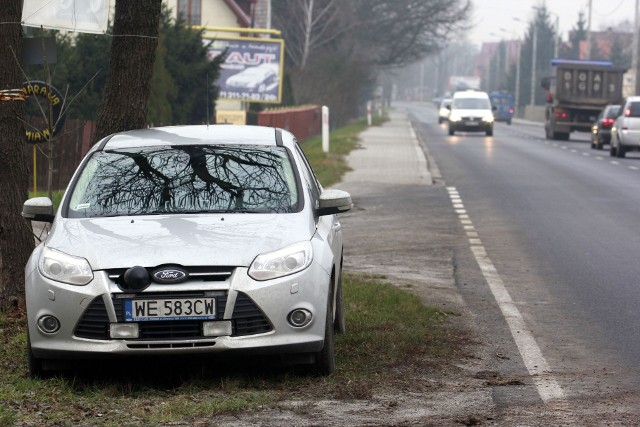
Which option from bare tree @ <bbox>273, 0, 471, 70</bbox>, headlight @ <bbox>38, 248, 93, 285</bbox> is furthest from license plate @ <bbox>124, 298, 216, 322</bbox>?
bare tree @ <bbox>273, 0, 471, 70</bbox>

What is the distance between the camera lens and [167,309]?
24.2 feet

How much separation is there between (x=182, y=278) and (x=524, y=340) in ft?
9.47

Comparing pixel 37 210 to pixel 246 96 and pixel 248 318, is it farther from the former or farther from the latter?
pixel 246 96

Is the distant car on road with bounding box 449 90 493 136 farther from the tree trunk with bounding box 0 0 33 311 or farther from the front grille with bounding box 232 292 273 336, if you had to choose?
the front grille with bounding box 232 292 273 336

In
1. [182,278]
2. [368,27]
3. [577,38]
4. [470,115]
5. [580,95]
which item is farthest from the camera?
[577,38]

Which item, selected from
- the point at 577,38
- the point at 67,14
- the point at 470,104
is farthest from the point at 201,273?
the point at 577,38

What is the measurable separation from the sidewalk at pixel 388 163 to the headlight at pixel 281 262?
18.5m

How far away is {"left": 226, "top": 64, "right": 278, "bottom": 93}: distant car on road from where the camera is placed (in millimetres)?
47312

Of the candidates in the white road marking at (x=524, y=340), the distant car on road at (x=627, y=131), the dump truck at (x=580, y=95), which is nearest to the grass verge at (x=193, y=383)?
the white road marking at (x=524, y=340)

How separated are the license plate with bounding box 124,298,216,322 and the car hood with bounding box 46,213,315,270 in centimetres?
19

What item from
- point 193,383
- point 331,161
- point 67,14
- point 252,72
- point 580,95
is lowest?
point 331,161

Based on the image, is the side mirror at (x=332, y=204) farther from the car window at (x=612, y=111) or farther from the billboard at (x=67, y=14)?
the car window at (x=612, y=111)

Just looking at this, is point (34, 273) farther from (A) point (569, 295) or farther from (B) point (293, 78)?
(B) point (293, 78)

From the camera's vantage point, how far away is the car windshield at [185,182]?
27.3ft
